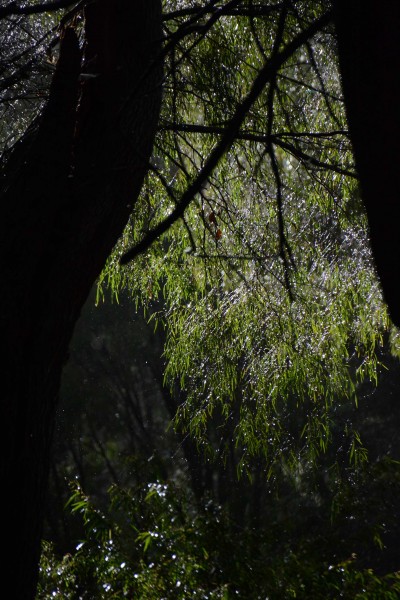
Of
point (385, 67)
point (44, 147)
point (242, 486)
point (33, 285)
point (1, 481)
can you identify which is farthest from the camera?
point (242, 486)

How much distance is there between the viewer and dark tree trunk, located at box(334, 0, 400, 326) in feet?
3.13

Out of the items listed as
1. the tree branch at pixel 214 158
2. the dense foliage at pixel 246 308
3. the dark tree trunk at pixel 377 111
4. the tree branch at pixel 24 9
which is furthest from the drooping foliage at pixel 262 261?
the dark tree trunk at pixel 377 111

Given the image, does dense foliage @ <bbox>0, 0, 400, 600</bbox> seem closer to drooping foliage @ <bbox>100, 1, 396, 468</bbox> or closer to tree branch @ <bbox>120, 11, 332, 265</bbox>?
drooping foliage @ <bbox>100, 1, 396, 468</bbox>

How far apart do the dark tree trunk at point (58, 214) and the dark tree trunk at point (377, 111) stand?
0.61m

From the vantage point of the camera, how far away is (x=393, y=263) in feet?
3.23

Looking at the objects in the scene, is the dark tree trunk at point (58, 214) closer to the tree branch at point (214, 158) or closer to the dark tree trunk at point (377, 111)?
the tree branch at point (214, 158)

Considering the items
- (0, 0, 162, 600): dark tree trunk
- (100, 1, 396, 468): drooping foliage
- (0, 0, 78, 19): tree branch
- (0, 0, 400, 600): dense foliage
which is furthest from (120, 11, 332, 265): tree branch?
(100, 1, 396, 468): drooping foliage

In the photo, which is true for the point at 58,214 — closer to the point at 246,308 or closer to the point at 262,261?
the point at 262,261

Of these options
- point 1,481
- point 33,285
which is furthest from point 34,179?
point 1,481

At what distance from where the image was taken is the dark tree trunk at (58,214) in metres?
1.47

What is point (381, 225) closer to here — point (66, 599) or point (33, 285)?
point (33, 285)

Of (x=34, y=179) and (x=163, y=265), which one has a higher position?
(x=163, y=265)

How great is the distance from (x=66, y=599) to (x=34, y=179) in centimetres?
212

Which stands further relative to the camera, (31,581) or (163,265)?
(163,265)
